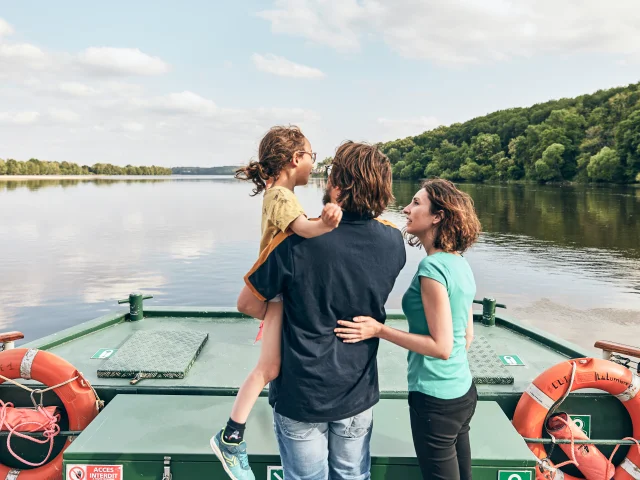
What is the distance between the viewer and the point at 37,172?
17312 centimetres

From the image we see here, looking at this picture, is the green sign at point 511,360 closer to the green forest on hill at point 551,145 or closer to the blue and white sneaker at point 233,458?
the blue and white sneaker at point 233,458

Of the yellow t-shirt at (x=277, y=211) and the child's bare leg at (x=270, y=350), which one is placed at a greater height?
the yellow t-shirt at (x=277, y=211)

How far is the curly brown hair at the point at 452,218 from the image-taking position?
93.8 inches

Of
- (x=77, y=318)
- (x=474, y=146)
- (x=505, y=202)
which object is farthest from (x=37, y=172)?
(x=77, y=318)

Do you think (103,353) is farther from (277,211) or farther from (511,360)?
(511,360)

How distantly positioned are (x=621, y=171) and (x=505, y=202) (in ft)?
85.3

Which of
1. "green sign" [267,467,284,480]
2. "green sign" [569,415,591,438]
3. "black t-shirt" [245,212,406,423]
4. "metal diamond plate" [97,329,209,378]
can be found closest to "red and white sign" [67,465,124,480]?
"green sign" [267,467,284,480]

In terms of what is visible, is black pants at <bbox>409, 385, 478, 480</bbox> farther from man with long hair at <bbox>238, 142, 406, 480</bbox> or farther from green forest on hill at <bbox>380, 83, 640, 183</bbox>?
green forest on hill at <bbox>380, 83, 640, 183</bbox>

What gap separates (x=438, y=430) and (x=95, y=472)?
1.94 metres

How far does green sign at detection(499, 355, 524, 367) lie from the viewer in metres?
4.55

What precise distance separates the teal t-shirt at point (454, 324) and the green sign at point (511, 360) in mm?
2448

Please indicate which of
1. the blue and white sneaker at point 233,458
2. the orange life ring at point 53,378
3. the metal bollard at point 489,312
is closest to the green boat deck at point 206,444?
the orange life ring at point 53,378

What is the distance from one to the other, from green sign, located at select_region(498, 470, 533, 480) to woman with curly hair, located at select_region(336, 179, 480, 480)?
21.7 inches

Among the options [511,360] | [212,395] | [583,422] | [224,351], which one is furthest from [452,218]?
[224,351]
